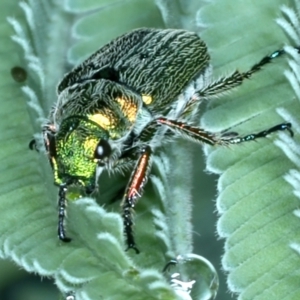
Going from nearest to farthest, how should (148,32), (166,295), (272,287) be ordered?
(166,295) < (272,287) < (148,32)

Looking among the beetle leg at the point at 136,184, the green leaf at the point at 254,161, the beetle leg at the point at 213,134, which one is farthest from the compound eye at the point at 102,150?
the green leaf at the point at 254,161

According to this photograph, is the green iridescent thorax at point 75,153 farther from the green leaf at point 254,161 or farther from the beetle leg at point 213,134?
the green leaf at point 254,161

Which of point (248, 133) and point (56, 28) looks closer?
point (248, 133)

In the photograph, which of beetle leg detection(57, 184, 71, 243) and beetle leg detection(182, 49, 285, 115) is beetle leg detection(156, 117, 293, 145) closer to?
beetle leg detection(182, 49, 285, 115)

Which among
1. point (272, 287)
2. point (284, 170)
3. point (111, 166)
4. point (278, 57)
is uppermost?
point (278, 57)

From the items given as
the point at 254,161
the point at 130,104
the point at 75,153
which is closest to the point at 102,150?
the point at 75,153

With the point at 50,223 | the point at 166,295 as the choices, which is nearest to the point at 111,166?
the point at 50,223

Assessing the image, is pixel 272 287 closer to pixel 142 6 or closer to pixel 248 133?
pixel 248 133
